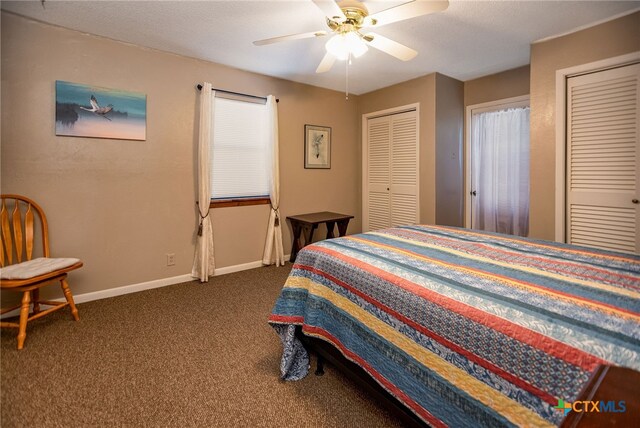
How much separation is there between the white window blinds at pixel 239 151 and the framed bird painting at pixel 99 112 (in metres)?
0.75

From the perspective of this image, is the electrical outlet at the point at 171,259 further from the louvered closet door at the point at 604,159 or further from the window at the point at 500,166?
the louvered closet door at the point at 604,159

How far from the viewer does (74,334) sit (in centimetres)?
227

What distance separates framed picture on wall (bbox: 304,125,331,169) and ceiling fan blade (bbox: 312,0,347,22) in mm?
2275

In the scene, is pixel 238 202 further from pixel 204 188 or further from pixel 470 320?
pixel 470 320

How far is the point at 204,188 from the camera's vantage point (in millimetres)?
3391

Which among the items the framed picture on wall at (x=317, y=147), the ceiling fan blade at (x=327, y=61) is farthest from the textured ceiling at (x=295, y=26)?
the framed picture on wall at (x=317, y=147)

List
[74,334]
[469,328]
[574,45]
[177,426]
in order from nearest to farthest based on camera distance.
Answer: [469,328], [177,426], [74,334], [574,45]

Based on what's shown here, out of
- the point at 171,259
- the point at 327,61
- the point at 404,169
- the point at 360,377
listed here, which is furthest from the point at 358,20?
the point at 171,259

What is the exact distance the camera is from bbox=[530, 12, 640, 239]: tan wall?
2.67m

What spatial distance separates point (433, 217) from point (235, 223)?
2.43m

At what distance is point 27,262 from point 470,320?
2.99m

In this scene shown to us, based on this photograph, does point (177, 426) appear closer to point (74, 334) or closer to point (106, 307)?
point (74, 334)

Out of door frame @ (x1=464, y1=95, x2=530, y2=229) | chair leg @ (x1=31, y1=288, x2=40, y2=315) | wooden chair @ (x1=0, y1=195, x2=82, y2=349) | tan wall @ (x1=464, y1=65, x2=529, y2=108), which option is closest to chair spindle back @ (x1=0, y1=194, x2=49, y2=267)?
wooden chair @ (x1=0, y1=195, x2=82, y2=349)

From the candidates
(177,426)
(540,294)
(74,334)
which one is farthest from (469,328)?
(74,334)
